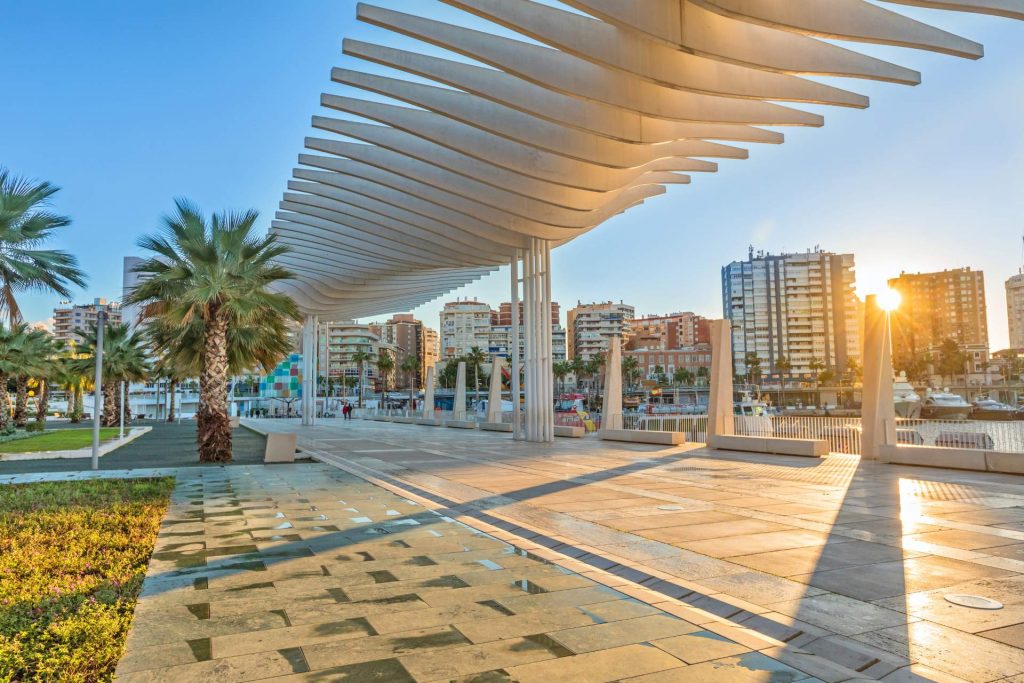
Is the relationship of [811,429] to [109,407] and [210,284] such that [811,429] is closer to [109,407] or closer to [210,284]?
[210,284]

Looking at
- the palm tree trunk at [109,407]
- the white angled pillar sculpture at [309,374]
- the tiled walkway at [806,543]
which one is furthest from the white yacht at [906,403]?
the palm tree trunk at [109,407]

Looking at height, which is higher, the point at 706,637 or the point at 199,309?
the point at 199,309

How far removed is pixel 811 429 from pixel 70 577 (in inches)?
736

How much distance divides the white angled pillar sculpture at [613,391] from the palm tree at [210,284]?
11758mm

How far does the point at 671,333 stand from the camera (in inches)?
6885

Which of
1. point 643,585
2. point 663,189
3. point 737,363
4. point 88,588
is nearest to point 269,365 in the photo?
point 663,189

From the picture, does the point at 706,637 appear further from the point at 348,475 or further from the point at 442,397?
the point at 442,397

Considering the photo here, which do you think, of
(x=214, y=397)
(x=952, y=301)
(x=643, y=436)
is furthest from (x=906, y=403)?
(x=952, y=301)

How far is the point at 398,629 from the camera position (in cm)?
485

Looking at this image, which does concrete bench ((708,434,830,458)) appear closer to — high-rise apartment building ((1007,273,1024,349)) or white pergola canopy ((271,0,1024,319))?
white pergola canopy ((271,0,1024,319))

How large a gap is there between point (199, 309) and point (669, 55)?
1343 cm

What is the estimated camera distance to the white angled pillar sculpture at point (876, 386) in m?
17.1

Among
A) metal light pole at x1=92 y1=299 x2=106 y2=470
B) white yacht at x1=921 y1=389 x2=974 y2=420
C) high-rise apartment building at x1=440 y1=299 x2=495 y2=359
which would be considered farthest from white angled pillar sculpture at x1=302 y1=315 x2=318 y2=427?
high-rise apartment building at x1=440 y1=299 x2=495 y2=359

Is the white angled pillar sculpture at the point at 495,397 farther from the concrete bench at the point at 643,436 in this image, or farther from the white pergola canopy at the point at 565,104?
the concrete bench at the point at 643,436
